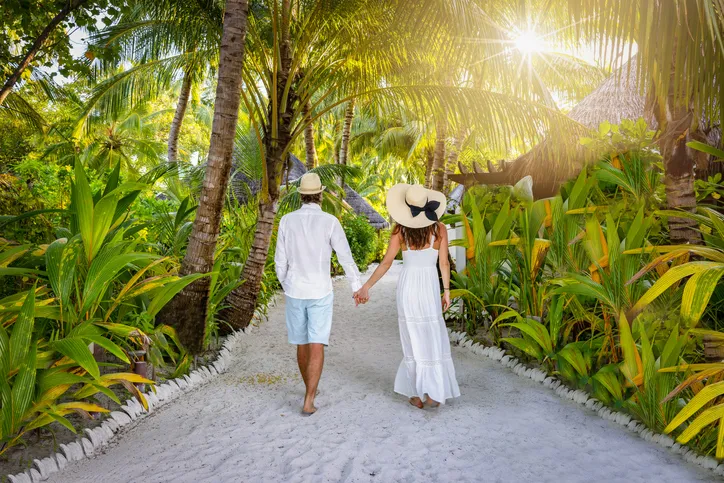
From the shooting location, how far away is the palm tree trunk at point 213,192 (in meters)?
4.81

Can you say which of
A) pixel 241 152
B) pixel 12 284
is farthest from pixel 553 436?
pixel 241 152

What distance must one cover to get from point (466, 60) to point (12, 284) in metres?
4.98

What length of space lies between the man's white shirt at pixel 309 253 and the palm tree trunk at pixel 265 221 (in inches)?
102

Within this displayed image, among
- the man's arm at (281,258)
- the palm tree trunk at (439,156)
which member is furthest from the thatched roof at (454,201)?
the man's arm at (281,258)

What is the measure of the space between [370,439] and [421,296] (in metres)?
1.18

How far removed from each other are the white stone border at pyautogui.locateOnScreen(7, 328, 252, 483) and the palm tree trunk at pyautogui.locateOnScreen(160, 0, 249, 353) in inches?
12.9

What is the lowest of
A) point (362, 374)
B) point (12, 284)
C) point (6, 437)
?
point (362, 374)

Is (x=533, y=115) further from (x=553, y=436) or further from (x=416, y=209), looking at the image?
(x=553, y=436)

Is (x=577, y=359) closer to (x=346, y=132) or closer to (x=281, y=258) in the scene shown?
(x=281, y=258)

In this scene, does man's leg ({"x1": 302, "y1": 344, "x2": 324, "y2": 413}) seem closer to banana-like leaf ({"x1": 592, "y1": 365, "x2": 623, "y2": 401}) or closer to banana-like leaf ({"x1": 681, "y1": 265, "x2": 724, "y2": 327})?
banana-like leaf ({"x1": 592, "y1": 365, "x2": 623, "y2": 401})

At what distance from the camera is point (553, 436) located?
357 centimetres

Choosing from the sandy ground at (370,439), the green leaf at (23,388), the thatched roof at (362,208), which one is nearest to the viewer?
the green leaf at (23,388)

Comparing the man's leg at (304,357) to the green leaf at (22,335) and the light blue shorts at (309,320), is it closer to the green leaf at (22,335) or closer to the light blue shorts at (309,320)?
the light blue shorts at (309,320)

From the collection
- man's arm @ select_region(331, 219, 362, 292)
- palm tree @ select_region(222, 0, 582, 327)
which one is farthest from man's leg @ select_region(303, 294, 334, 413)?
palm tree @ select_region(222, 0, 582, 327)
